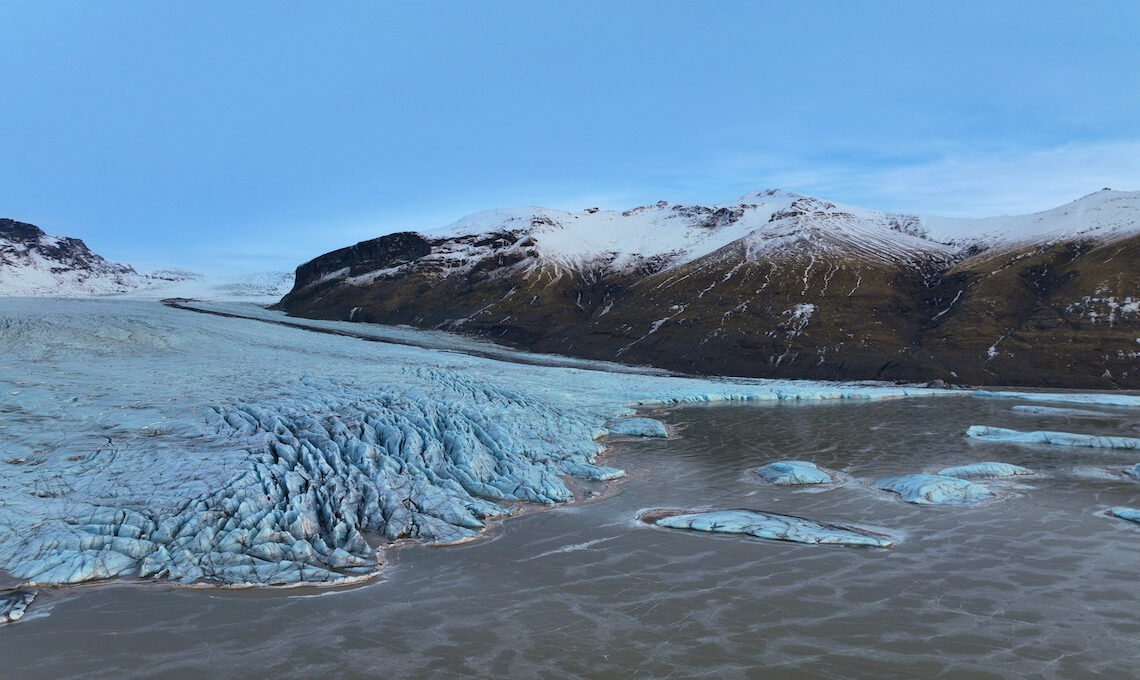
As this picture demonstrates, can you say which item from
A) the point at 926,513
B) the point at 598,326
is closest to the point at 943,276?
the point at 598,326

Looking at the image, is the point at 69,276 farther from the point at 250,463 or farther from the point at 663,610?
the point at 663,610

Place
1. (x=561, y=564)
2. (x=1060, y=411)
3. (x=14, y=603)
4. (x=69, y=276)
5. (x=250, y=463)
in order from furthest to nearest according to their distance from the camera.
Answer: (x=69, y=276), (x=1060, y=411), (x=250, y=463), (x=561, y=564), (x=14, y=603)

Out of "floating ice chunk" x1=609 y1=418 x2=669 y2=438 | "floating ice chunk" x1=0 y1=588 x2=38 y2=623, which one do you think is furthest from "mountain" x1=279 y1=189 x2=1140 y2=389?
"floating ice chunk" x1=0 y1=588 x2=38 y2=623

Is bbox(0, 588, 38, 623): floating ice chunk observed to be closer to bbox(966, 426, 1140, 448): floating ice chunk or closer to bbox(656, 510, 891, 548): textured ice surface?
bbox(656, 510, 891, 548): textured ice surface

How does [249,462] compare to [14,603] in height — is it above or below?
above

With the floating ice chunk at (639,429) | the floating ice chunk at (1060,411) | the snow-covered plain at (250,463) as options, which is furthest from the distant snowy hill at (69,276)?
the floating ice chunk at (1060,411)

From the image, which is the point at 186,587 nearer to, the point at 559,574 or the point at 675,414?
the point at 559,574

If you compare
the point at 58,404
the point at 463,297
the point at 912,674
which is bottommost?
the point at 912,674

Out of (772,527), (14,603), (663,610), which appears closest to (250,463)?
(14,603)
